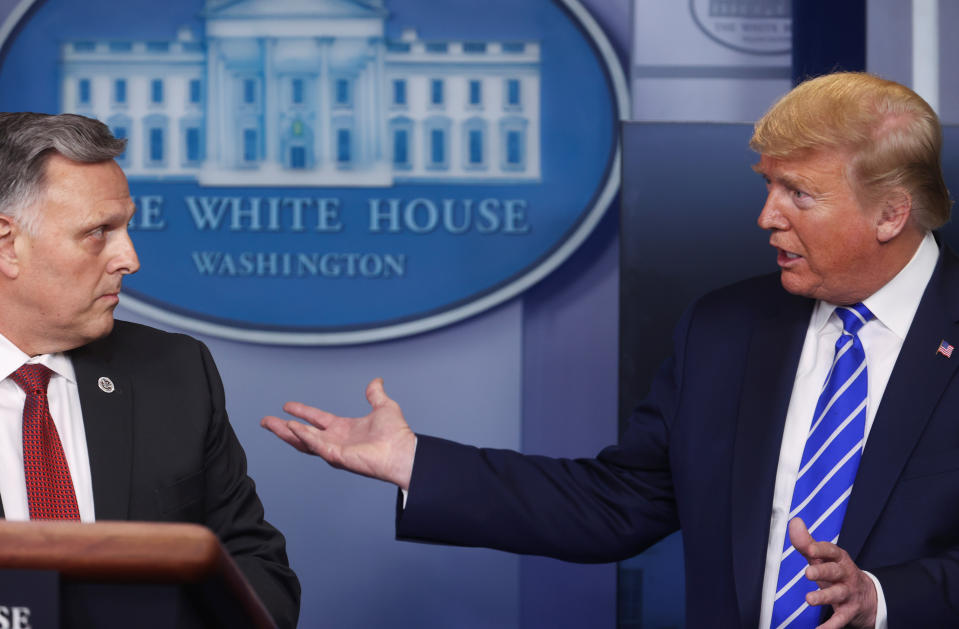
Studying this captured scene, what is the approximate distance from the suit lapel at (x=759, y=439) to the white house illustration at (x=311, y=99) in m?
1.56

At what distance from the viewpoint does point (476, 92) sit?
10.9 ft

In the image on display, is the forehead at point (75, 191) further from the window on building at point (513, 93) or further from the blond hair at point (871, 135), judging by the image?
the window on building at point (513, 93)

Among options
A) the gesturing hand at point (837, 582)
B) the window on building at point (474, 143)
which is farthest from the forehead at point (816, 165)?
the window on building at point (474, 143)

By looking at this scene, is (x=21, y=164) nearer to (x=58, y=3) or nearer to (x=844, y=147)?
(x=844, y=147)

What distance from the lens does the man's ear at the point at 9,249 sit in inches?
66.4

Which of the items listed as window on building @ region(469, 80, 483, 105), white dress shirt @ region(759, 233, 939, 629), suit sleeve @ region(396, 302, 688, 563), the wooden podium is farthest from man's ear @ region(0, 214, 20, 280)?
window on building @ region(469, 80, 483, 105)

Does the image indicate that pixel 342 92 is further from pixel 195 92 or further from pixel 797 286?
pixel 797 286

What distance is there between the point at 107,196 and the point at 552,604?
2.18 meters

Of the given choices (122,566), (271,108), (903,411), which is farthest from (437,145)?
(122,566)

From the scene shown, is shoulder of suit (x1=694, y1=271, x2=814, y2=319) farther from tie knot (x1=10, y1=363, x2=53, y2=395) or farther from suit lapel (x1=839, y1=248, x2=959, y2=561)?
tie knot (x1=10, y1=363, x2=53, y2=395)

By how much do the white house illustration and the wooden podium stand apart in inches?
98.0

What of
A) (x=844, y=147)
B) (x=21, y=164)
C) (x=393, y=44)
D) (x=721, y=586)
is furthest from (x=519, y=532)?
(x=393, y=44)

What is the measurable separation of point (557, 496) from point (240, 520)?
0.57 metres

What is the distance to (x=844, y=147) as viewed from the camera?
5.61ft
